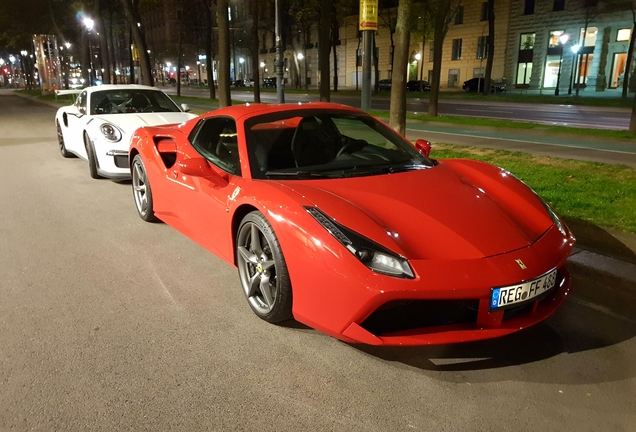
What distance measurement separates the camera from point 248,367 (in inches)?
118

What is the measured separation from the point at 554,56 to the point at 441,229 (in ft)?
153

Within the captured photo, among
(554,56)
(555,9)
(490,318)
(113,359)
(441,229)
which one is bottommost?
(113,359)

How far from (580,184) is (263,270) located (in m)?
5.27

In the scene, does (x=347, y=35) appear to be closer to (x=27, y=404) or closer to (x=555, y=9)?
(x=555, y=9)

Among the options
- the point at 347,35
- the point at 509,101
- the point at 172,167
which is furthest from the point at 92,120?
the point at 347,35

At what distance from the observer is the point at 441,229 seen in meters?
2.96

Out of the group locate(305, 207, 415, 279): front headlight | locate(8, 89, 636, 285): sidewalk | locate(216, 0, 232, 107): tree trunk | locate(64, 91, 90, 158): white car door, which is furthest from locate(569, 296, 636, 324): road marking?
locate(216, 0, 232, 107): tree trunk

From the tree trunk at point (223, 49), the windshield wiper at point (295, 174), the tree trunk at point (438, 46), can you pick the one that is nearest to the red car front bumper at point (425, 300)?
the windshield wiper at point (295, 174)

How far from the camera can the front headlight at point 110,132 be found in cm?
748

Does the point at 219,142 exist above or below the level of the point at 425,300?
above

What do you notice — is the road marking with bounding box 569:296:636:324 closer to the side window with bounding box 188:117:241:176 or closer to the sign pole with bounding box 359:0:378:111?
the side window with bounding box 188:117:241:176

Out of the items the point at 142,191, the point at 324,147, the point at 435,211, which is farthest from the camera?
the point at 142,191

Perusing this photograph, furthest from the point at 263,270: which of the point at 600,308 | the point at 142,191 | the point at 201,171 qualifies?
the point at 142,191

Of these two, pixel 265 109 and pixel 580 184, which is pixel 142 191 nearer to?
pixel 265 109
